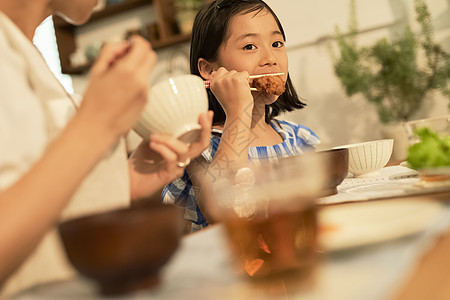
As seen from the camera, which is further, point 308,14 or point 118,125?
point 308,14

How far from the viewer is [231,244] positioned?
407 mm

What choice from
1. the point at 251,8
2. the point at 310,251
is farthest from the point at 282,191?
the point at 251,8

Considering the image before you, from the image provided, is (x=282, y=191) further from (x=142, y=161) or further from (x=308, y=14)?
(x=308, y=14)

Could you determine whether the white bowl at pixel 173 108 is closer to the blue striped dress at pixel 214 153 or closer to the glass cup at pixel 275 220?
the glass cup at pixel 275 220

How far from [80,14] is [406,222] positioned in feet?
2.12

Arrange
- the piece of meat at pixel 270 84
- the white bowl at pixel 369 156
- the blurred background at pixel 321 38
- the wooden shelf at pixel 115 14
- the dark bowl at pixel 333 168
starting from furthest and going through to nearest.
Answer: the wooden shelf at pixel 115 14 → the blurred background at pixel 321 38 → the piece of meat at pixel 270 84 → the white bowl at pixel 369 156 → the dark bowl at pixel 333 168

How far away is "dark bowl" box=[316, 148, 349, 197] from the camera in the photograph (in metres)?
0.77

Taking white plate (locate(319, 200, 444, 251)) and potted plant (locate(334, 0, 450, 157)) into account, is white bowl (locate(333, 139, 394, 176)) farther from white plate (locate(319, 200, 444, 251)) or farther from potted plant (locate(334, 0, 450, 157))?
potted plant (locate(334, 0, 450, 157))

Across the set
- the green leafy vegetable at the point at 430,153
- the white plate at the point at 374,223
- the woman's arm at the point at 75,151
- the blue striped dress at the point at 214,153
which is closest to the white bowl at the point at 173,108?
the woman's arm at the point at 75,151

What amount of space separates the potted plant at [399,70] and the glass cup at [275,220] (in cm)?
231

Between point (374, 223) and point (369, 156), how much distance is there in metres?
0.56

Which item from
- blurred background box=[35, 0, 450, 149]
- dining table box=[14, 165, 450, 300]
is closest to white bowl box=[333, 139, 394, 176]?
dining table box=[14, 165, 450, 300]

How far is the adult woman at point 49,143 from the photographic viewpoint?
393 millimetres

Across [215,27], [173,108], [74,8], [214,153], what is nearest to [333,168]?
[173,108]
